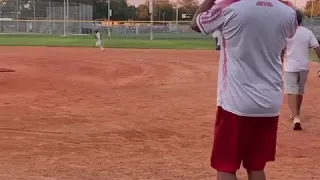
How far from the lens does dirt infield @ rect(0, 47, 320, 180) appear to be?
6.73m

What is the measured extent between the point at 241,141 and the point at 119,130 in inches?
220

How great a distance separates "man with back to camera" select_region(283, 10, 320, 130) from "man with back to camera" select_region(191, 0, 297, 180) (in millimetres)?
5685

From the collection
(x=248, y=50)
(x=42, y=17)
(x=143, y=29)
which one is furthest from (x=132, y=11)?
(x=248, y=50)

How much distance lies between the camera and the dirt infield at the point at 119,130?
6.73 m

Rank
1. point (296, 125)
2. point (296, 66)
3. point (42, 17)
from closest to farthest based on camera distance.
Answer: point (296, 125) < point (296, 66) < point (42, 17)

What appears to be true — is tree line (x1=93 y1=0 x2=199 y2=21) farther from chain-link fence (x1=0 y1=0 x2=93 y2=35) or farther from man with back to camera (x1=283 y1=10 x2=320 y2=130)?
man with back to camera (x1=283 y1=10 x2=320 y2=130)

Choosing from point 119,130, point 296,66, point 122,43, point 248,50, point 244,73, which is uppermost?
point 248,50

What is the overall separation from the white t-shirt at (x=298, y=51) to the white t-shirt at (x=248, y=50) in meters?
5.67

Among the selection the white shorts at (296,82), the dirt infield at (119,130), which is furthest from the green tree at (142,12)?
the white shorts at (296,82)

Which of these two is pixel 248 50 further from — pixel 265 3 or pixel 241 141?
pixel 241 141

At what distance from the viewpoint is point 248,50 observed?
391 centimetres

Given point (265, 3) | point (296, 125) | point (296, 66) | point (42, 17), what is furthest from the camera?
point (42, 17)

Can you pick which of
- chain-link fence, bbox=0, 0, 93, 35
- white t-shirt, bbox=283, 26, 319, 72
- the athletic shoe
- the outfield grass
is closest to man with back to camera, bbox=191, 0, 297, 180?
white t-shirt, bbox=283, 26, 319, 72

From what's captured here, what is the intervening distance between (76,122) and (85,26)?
5769 cm
